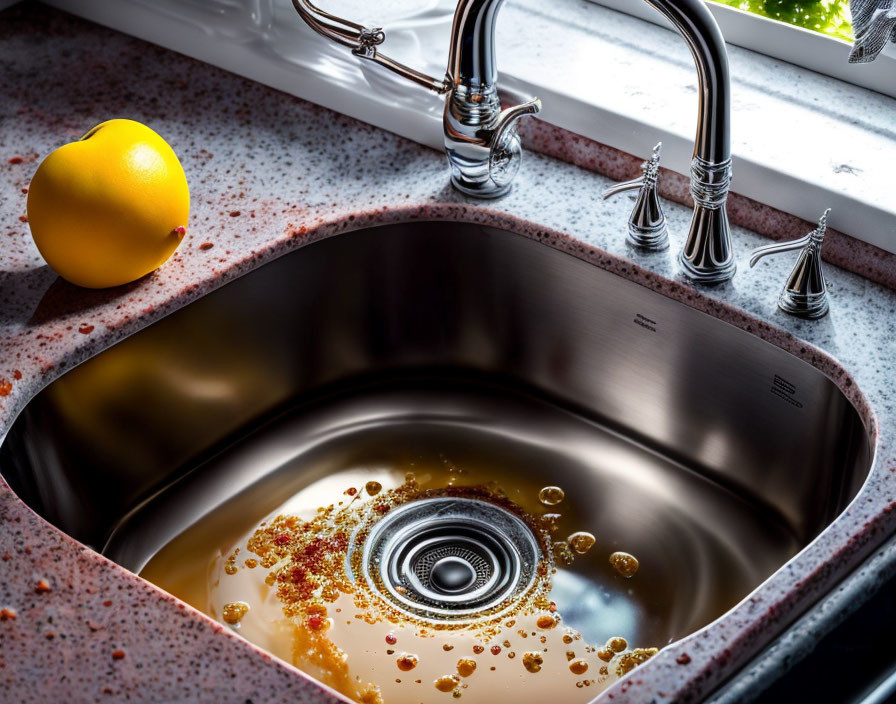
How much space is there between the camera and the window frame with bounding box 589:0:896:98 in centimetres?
109

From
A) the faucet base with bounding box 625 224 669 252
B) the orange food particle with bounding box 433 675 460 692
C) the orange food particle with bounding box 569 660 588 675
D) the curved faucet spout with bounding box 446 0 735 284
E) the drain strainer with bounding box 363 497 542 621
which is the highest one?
the curved faucet spout with bounding box 446 0 735 284

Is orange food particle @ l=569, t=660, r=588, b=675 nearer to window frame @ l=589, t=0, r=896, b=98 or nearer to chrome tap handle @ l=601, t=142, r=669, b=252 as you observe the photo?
chrome tap handle @ l=601, t=142, r=669, b=252

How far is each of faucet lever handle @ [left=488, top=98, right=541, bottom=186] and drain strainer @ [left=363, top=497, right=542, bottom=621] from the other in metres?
0.32

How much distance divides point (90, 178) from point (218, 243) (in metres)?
0.16

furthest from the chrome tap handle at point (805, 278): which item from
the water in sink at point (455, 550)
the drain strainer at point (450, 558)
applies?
the drain strainer at point (450, 558)

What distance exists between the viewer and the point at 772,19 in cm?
116

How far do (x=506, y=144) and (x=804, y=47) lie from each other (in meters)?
0.37

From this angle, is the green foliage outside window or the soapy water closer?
the soapy water

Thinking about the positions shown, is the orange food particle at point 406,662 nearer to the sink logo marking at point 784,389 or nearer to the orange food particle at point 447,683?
the orange food particle at point 447,683

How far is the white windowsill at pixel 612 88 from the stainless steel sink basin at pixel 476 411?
0.14 m

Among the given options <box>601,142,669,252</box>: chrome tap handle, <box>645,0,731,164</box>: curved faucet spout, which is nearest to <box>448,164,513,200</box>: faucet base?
<box>601,142,669,252</box>: chrome tap handle

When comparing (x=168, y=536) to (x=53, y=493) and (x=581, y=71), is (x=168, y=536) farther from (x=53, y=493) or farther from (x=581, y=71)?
(x=581, y=71)

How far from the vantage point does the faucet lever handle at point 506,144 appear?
3.32 ft

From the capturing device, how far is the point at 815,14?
1144 millimetres
